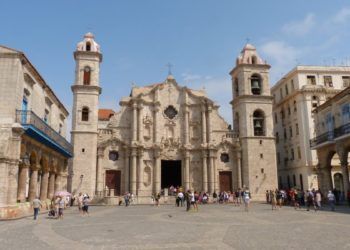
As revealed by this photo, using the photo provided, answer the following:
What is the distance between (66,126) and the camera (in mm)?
35156

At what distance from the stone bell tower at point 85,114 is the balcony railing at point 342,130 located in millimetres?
22605

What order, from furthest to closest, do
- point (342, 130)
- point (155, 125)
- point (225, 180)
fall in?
point (225, 180) → point (155, 125) → point (342, 130)

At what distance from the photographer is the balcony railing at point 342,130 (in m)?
26.6

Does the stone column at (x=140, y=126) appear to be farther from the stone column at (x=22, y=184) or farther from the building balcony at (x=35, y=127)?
the stone column at (x=22, y=184)

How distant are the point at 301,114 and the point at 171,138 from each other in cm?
1560

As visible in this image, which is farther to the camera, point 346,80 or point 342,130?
point 346,80

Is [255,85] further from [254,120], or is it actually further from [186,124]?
[186,124]

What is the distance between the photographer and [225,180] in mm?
40094

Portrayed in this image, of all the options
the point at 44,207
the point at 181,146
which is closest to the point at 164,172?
the point at 181,146

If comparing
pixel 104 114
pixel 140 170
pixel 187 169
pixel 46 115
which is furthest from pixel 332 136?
pixel 104 114

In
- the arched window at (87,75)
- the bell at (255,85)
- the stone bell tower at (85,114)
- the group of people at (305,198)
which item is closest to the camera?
the group of people at (305,198)

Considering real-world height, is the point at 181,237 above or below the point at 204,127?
below

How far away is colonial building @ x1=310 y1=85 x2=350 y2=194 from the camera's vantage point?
2756 cm

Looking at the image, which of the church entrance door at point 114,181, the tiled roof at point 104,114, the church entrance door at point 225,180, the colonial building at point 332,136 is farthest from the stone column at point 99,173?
the colonial building at point 332,136
